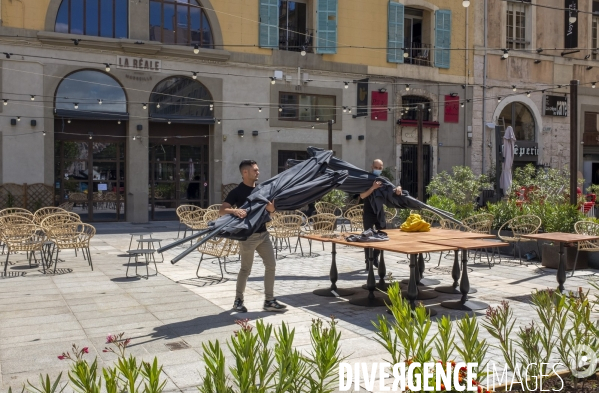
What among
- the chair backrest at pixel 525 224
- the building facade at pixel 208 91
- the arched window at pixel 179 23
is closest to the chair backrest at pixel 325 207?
the chair backrest at pixel 525 224

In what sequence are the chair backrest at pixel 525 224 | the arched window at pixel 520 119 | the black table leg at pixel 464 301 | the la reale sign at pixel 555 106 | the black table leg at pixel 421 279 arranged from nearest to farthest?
the black table leg at pixel 464 301, the black table leg at pixel 421 279, the chair backrest at pixel 525 224, the arched window at pixel 520 119, the la reale sign at pixel 555 106

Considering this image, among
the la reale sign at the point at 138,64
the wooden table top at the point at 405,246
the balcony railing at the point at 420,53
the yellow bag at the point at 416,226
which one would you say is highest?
the balcony railing at the point at 420,53

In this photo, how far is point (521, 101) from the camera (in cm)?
2647

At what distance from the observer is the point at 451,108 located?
2511 centimetres

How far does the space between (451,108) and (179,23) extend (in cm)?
1162

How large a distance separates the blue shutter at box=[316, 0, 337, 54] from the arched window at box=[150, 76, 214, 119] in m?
4.80

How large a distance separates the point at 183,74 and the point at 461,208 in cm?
1115

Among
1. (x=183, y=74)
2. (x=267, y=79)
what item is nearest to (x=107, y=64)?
(x=183, y=74)

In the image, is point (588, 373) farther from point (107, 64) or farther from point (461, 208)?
point (107, 64)

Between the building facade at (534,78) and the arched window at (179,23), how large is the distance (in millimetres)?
11872

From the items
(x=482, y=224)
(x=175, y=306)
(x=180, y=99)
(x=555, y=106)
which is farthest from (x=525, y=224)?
→ (x=555, y=106)

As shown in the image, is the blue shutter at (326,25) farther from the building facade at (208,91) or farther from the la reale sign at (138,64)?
the la reale sign at (138,64)

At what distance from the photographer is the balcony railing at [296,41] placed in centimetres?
2248

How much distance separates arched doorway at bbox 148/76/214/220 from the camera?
67.3 feet
